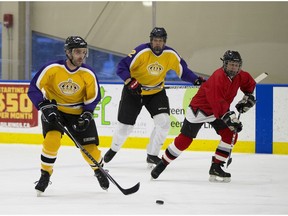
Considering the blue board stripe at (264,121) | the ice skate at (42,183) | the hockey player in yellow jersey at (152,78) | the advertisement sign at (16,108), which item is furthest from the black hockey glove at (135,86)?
the advertisement sign at (16,108)

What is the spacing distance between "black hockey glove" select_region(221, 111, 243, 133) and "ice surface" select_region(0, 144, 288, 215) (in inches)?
15.8

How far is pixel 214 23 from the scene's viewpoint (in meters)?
8.60

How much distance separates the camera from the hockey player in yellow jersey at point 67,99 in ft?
13.2

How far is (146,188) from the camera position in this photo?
4480 millimetres

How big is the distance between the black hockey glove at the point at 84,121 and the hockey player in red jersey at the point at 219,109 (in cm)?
94

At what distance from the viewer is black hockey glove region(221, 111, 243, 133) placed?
14.9 ft

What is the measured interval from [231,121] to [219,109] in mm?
113

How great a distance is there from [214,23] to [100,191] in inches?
185

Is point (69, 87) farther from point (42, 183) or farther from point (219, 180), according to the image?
point (219, 180)

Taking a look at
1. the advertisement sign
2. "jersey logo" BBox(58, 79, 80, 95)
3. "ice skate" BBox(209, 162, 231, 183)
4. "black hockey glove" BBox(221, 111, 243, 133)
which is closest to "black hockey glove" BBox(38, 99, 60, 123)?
"jersey logo" BBox(58, 79, 80, 95)

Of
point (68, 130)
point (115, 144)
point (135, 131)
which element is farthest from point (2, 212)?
point (135, 131)

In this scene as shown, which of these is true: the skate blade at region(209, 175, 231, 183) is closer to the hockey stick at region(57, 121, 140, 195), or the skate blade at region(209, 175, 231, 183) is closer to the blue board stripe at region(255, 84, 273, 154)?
the hockey stick at region(57, 121, 140, 195)

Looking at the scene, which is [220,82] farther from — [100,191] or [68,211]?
[68,211]

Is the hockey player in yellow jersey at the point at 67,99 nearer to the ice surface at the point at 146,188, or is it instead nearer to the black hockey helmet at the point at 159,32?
the ice surface at the point at 146,188
